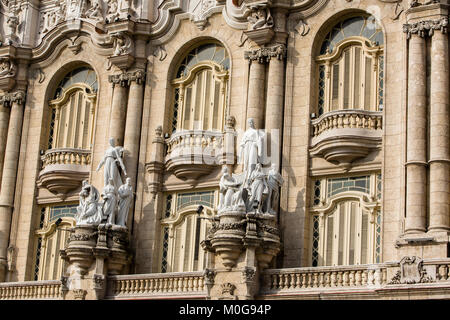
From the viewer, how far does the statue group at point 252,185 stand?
2959 cm

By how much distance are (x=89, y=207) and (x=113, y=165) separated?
1626 millimetres

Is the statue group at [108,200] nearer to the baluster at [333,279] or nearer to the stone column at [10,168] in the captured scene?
the stone column at [10,168]

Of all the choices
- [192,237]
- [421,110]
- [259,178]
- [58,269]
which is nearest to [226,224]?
[259,178]

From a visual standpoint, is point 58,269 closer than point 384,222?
No

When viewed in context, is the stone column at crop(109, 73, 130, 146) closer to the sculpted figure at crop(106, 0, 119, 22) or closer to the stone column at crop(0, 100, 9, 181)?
the sculpted figure at crop(106, 0, 119, 22)

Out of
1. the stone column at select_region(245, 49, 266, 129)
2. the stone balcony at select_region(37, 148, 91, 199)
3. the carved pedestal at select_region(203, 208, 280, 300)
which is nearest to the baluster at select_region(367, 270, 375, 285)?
the carved pedestal at select_region(203, 208, 280, 300)

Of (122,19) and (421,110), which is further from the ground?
(122,19)

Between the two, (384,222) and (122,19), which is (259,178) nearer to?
(384,222)

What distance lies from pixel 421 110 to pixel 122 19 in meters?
11.6

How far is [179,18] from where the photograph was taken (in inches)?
1395

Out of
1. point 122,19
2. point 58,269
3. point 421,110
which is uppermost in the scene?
point 122,19

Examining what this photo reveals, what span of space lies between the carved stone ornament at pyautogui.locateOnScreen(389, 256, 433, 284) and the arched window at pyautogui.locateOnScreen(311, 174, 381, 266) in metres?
2.48

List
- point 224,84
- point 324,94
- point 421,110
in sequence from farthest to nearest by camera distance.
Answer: point 224,84, point 324,94, point 421,110

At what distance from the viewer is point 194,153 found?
32.9 m
